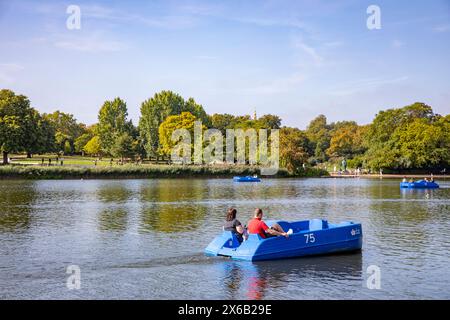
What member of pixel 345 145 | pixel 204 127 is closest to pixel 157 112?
pixel 204 127

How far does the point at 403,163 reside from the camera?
104 m

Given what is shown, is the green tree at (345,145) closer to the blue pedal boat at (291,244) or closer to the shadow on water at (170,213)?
the shadow on water at (170,213)

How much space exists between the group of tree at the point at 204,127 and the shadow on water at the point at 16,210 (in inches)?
1654

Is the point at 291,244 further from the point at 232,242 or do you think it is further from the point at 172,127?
the point at 172,127

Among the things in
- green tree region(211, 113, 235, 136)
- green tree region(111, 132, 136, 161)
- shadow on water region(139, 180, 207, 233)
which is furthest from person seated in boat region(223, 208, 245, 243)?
Result: green tree region(211, 113, 235, 136)

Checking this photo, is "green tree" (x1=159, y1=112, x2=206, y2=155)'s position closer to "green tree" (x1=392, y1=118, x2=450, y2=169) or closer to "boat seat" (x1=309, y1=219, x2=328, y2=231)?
"green tree" (x1=392, y1=118, x2=450, y2=169)

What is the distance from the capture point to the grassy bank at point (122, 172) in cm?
8025

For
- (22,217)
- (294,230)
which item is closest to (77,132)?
(22,217)

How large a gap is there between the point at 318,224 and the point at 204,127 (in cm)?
8907

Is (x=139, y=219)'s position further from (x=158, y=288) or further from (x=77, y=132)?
(x=77, y=132)

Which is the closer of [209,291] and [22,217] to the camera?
[209,291]

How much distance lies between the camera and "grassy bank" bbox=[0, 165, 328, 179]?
80.2m
